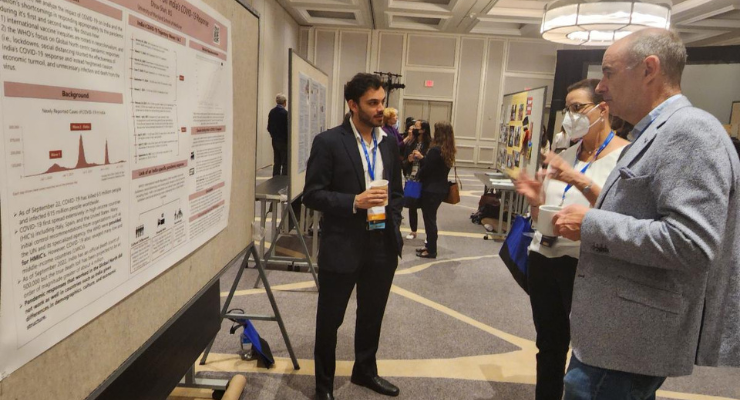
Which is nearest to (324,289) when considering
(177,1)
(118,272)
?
(118,272)

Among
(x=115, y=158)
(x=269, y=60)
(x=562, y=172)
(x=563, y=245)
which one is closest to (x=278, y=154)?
(x=269, y=60)

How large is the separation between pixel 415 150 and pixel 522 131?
1434 mm

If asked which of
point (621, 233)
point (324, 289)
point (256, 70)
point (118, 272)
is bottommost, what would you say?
point (324, 289)

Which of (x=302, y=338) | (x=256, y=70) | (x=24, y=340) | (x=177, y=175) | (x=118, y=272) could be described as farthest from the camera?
(x=302, y=338)

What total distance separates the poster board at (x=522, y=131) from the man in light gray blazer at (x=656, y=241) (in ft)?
13.0

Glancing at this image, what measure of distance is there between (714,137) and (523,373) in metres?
2.11

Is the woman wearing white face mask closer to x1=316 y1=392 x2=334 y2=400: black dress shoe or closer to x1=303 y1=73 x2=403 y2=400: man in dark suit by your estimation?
x1=303 y1=73 x2=403 y2=400: man in dark suit

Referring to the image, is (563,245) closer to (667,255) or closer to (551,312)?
(551,312)

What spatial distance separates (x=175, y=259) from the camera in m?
1.41

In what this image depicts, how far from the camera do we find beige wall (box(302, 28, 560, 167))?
14.4 m

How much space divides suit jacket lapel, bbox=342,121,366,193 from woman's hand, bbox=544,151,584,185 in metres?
0.87

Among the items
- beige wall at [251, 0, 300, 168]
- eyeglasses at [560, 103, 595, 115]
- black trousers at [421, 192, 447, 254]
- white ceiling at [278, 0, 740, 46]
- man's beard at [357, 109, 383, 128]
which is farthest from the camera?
beige wall at [251, 0, 300, 168]

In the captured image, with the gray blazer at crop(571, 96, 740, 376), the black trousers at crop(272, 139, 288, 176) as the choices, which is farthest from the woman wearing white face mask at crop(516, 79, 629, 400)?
the black trousers at crop(272, 139, 288, 176)

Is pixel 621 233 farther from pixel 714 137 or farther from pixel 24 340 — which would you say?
pixel 24 340
